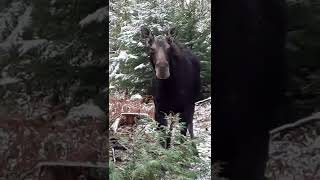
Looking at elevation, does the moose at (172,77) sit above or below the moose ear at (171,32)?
below

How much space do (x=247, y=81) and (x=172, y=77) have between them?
0.33 m

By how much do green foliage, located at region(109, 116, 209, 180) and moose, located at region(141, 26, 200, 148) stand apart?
1.6 inches

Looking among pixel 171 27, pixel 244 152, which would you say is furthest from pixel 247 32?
pixel 244 152

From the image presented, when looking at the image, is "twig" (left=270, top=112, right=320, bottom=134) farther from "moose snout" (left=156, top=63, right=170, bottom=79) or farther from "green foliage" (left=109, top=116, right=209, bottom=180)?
"moose snout" (left=156, top=63, right=170, bottom=79)

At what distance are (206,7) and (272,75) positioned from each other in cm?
39

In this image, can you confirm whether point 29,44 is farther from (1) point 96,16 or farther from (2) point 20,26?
(1) point 96,16

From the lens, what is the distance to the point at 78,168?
156 cm

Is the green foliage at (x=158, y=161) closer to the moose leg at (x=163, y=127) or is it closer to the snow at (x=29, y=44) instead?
the moose leg at (x=163, y=127)

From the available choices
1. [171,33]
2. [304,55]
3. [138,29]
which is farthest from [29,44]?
[304,55]

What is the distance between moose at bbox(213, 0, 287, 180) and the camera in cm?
147

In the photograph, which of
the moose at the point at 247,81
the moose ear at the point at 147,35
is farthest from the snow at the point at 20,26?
the moose at the point at 247,81

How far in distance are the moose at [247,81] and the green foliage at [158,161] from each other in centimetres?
13

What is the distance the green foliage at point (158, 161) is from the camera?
161 centimetres

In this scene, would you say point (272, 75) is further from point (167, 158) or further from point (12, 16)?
point (12, 16)
